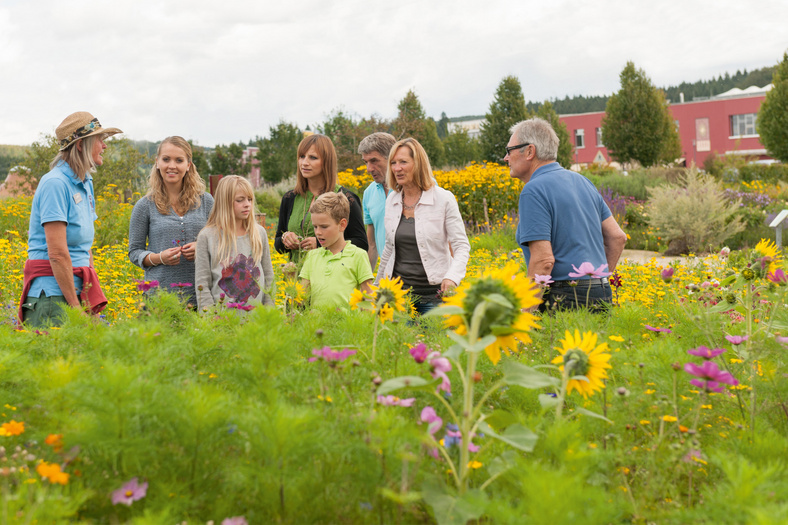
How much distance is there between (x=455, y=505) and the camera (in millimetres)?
1078

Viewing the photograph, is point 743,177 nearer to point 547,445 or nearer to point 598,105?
point 547,445

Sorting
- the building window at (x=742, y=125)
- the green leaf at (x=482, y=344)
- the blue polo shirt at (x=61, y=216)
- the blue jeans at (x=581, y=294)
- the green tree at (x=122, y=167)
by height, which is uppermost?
Answer: the building window at (x=742, y=125)

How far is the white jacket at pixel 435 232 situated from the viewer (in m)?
3.91

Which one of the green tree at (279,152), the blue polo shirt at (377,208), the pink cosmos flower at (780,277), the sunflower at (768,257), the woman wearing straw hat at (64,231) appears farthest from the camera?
the green tree at (279,152)

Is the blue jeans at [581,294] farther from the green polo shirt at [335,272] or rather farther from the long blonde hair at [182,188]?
the long blonde hair at [182,188]

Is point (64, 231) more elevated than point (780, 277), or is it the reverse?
point (64, 231)

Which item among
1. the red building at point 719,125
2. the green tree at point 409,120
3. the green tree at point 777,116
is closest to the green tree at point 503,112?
the green tree at point 409,120

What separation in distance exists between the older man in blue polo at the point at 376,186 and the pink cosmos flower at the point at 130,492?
332 cm

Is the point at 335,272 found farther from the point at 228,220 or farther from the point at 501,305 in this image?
the point at 501,305

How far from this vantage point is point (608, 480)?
1264mm

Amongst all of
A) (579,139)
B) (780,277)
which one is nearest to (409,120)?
(780,277)

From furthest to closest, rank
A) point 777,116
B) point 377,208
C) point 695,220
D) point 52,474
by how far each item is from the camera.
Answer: point 777,116, point 695,220, point 377,208, point 52,474

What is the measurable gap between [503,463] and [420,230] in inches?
109

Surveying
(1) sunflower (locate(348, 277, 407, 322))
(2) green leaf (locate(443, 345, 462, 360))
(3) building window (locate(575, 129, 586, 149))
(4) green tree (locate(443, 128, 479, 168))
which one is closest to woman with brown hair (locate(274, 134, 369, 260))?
(1) sunflower (locate(348, 277, 407, 322))
